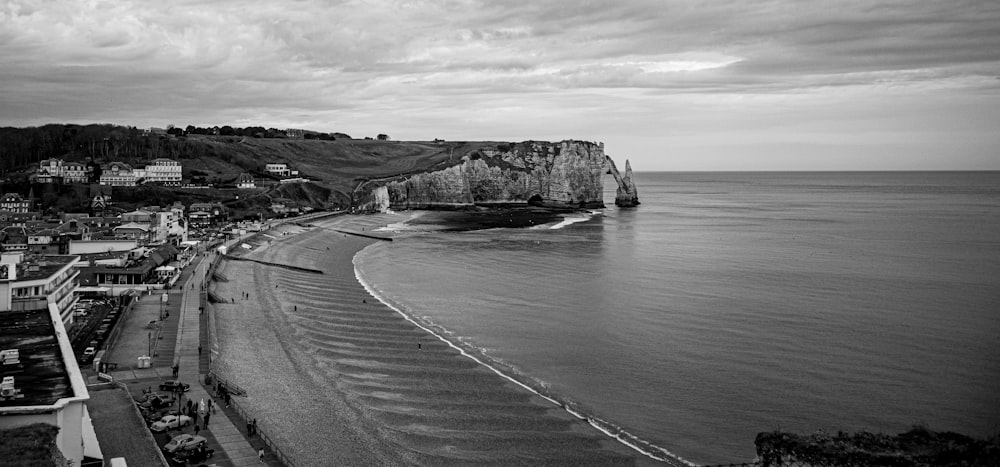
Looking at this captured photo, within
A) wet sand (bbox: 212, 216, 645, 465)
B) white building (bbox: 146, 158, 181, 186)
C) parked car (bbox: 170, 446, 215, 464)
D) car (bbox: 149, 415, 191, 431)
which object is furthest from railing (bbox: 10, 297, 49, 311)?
white building (bbox: 146, 158, 181, 186)

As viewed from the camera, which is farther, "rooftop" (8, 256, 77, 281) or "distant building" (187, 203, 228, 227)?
"distant building" (187, 203, 228, 227)

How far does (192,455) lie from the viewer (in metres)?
20.0

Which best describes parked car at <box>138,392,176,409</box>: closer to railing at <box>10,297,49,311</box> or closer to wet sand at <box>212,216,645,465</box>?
wet sand at <box>212,216,645,465</box>

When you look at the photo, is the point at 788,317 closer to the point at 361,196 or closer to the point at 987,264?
the point at 987,264

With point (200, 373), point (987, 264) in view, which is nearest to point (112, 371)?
point (200, 373)

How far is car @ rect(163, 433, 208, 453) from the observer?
20.0 m

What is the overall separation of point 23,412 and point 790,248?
65.0 metres

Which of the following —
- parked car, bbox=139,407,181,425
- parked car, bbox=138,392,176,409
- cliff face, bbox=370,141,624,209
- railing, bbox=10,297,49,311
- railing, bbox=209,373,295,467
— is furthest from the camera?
cliff face, bbox=370,141,624,209

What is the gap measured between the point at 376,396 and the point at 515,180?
110m

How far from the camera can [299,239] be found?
75875mm

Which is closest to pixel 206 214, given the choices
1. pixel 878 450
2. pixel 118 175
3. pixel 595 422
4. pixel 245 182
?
pixel 118 175

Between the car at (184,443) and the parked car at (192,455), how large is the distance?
0.09m

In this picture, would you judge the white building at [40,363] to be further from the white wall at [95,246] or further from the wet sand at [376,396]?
the white wall at [95,246]

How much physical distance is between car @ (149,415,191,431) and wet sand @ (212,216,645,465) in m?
2.47
